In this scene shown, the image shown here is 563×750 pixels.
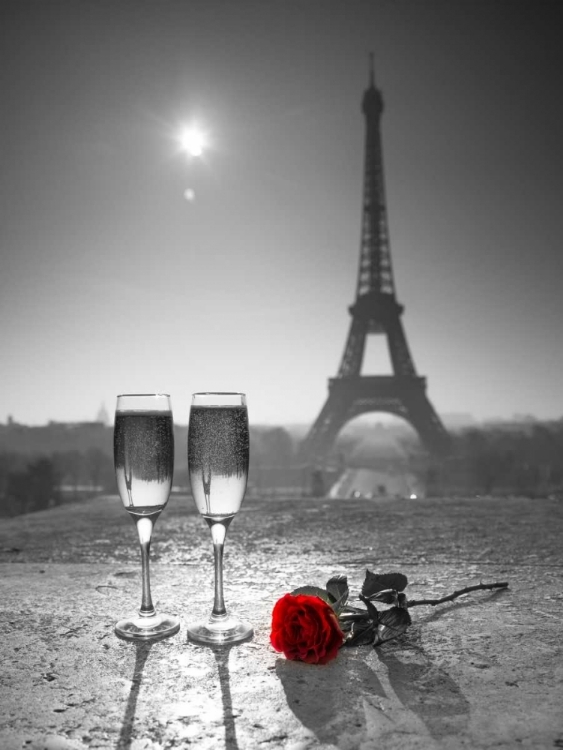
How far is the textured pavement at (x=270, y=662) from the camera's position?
92 cm

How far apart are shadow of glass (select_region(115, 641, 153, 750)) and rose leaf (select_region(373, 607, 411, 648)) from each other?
1.59ft

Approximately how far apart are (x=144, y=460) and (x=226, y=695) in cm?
60

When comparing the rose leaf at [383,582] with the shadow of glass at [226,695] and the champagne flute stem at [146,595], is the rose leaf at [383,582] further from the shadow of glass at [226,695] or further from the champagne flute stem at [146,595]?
the champagne flute stem at [146,595]

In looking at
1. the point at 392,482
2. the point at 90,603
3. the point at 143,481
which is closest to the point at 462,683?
the point at 143,481

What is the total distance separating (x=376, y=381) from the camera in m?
29.4

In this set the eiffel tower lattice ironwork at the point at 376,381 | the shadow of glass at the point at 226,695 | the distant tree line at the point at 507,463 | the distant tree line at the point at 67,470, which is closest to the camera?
the shadow of glass at the point at 226,695

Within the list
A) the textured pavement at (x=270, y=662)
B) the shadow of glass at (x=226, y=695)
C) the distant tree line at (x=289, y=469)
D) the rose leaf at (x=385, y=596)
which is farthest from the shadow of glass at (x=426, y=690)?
the distant tree line at (x=289, y=469)

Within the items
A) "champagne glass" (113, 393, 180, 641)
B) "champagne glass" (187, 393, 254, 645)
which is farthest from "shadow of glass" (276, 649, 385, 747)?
"champagne glass" (113, 393, 180, 641)

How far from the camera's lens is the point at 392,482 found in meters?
44.7

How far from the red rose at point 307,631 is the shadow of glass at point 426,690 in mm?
126

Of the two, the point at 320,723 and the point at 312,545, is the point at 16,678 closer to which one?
the point at 320,723

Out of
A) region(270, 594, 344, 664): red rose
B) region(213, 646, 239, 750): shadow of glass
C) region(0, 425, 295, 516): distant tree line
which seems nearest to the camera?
region(213, 646, 239, 750): shadow of glass

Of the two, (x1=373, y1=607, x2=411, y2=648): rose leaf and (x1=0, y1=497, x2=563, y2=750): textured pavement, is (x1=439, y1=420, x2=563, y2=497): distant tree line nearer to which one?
(x1=0, y1=497, x2=563, y2=750): textured pavement

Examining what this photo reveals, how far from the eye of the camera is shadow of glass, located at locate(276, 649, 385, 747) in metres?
0.93
